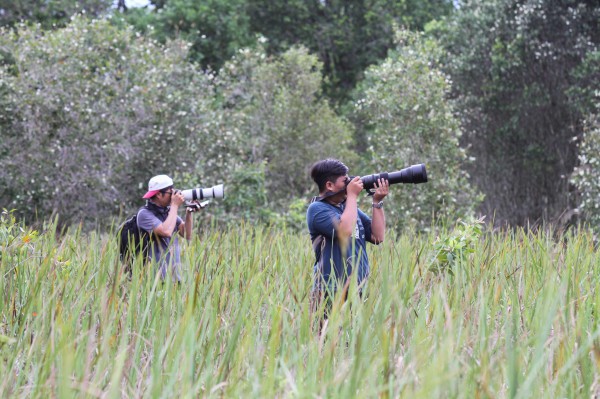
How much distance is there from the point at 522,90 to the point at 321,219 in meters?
15.2

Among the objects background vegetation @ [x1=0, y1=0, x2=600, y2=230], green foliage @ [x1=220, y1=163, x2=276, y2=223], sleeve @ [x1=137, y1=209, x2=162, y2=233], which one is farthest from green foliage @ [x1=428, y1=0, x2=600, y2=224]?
sleeve @ [x1=137, y1=209, x2=162, y2=233]

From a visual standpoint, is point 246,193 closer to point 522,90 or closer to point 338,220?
point 522,90

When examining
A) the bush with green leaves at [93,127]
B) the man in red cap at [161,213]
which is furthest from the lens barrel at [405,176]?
the bush with green leaves at [93,127]

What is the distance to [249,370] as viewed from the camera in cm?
220

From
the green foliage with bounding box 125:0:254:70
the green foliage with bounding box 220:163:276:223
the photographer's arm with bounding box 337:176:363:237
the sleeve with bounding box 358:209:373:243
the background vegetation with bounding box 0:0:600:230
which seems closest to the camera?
the photographer's arm with bounding box 337:176:363:237

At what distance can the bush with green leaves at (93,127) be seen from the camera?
1327 centimetres

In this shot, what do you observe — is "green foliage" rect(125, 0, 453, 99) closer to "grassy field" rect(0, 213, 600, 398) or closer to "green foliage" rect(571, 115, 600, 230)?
"green foliage" rect(571, 115, 600, 230)

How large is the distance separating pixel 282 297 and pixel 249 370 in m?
1.01

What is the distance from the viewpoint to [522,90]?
59.6 feet

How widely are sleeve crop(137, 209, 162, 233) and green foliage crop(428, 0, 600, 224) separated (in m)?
12.7

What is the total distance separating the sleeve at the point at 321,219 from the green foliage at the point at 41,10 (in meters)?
19.1

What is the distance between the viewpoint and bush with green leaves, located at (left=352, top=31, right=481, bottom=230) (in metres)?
13.3

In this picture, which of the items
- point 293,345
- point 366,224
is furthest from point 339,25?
point 293,345

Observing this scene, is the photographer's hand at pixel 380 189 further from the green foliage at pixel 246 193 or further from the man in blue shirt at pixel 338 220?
the green foliage at pixel 246 193
